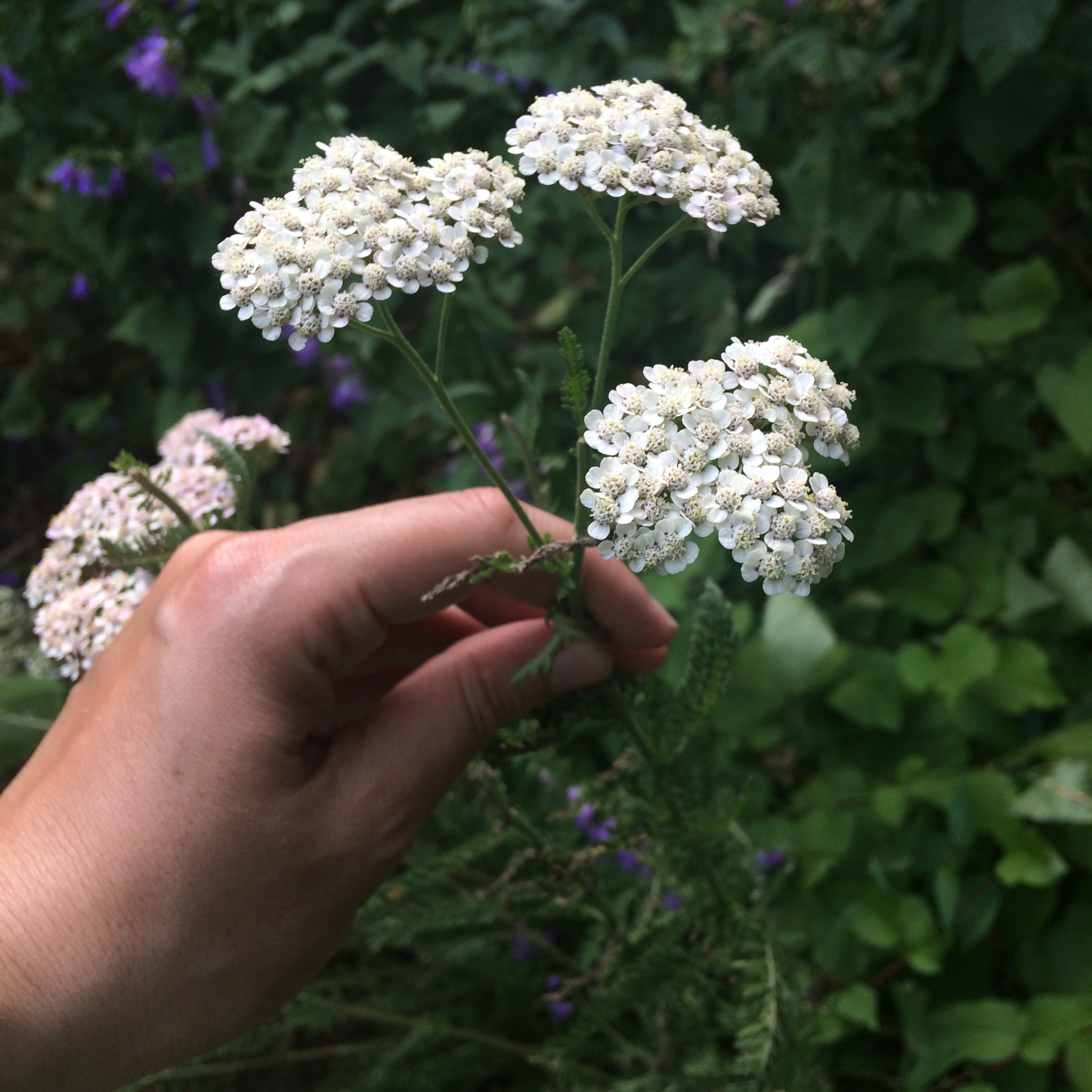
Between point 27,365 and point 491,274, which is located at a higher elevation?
point 27,365

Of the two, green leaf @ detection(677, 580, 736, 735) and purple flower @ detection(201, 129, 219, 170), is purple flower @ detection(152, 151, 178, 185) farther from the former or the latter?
green leaf @ detection(677, 580, 736, 735)

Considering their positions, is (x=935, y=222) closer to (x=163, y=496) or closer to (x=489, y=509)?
(x=489, y=509)

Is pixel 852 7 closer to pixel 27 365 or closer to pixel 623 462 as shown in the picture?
pixel 623 462

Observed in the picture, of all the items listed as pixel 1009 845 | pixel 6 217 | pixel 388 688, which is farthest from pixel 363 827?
pixel 6 217

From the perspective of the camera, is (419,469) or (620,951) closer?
(620,951)

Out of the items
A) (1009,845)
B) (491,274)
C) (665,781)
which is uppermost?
(491,274)

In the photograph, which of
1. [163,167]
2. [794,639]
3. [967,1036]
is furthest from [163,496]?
[163,167]

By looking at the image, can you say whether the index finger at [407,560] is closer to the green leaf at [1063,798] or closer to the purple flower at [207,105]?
the green leaf at [1063,798]

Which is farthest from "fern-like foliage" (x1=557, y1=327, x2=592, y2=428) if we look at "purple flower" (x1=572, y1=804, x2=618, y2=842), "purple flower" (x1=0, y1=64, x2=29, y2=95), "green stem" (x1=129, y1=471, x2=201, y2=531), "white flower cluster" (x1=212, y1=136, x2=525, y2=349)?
"purple flower" (x1=0, y1=64, x2=29, y2=95)
